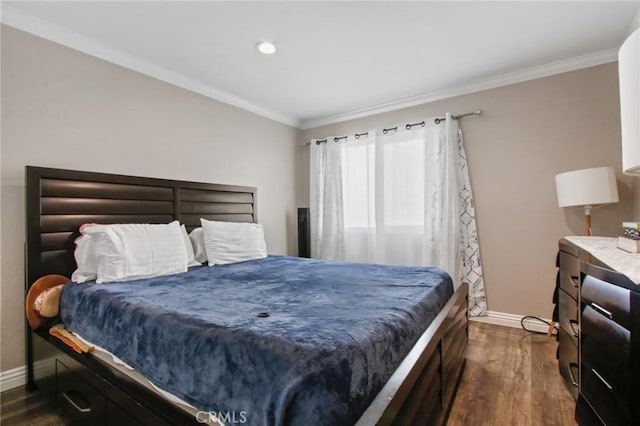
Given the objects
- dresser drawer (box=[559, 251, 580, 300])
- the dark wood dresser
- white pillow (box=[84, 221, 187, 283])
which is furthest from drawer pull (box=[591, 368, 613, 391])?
white pillow (box=[84, 221, 187, 283])

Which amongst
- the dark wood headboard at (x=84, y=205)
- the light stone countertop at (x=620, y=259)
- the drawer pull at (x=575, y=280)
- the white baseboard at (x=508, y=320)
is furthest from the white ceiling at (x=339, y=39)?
the white baseboard at (x=508, y=320)

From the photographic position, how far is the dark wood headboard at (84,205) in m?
1.98

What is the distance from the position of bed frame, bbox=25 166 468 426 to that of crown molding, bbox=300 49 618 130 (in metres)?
1.91

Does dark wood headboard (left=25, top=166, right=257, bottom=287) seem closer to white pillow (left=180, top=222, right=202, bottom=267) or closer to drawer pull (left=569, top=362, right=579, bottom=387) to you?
white pillow (left=180, top=222, right=202, bottom=267)

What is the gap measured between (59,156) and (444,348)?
2915 mm

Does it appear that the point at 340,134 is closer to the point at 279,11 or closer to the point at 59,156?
the point at 279,11

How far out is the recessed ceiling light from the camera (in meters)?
2.44

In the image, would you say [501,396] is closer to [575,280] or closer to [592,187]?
[575,280]

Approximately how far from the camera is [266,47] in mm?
2482

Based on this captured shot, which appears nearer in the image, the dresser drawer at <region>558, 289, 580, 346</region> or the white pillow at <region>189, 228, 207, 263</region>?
the dresser drawer at <region>558, 289, 580, 346</region>

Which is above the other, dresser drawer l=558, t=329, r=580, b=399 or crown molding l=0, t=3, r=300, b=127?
crown molding l=0, t=3, r=300, b=127

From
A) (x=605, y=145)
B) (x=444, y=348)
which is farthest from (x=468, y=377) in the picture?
(x=605, y=145)

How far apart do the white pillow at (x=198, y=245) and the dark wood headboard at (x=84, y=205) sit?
18 cm

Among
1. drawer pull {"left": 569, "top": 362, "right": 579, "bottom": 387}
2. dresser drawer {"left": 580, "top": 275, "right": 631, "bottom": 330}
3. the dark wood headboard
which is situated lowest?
drawer pull {"left": 569, "top": 362, "right": 579, "bottom": 387}
